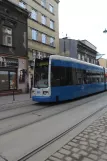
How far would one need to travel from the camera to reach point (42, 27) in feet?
96.5

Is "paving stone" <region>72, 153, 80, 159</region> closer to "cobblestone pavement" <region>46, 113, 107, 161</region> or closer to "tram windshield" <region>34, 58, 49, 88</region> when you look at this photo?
"cobblestone pavement" <region>46, 113, 107, 161</region>

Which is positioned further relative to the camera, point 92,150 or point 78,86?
point 78,86

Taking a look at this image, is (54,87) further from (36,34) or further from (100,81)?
(36,34)

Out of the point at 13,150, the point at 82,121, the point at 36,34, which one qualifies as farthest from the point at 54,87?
the point at 36,34

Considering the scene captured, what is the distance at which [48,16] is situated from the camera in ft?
102

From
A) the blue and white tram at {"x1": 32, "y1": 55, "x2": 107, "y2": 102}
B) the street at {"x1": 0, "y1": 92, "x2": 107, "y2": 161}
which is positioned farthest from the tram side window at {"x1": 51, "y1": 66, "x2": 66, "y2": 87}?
the street at {"x1": 0, "y1": 92, "x2": 107, "y2": 161}

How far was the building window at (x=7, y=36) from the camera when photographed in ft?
68.5

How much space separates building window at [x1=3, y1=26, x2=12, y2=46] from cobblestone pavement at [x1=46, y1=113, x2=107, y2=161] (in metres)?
16.1

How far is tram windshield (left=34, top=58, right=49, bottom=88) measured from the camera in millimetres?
13273

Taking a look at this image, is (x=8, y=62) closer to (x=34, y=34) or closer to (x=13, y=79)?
(x=13, y=79)

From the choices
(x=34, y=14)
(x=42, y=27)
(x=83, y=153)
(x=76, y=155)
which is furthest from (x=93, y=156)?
(x=42, y=27)

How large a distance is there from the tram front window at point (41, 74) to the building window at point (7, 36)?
337 inches

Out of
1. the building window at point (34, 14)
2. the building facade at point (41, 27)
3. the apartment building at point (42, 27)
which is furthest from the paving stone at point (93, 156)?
the building window at point (34, 14)

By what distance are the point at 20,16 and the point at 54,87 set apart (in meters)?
12.6
